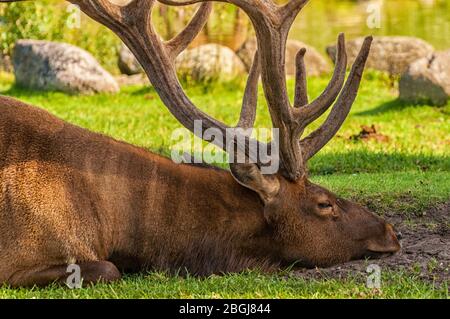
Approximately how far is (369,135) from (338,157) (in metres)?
1.42

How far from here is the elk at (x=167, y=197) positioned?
5750 millimetres

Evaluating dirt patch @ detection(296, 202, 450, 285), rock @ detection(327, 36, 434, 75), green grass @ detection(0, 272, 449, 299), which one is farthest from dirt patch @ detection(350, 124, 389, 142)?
green grass @ detection(0, 272, 449, 299)

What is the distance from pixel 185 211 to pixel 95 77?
9.43 meters

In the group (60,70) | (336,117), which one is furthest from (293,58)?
(336,117)

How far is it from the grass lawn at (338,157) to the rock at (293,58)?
0.88m

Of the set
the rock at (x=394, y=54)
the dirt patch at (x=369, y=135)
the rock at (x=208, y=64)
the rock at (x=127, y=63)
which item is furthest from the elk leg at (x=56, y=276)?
the rock at (x=127, y=63)

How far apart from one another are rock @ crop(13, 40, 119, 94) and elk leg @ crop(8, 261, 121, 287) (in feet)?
31.1

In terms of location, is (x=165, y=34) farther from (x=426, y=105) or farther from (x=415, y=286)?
(x=415, y=286)

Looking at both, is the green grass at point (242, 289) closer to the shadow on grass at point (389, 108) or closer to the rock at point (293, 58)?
the shadow on grass at point (389, 108)

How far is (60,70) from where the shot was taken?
1506 cm

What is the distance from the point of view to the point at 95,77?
596 inches

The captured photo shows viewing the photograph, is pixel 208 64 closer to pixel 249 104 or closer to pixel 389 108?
pixel 389 108

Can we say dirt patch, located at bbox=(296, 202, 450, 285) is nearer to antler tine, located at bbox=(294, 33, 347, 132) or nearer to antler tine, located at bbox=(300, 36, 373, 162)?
antler tine, located at bbox=(300, 36, 373, 162)
